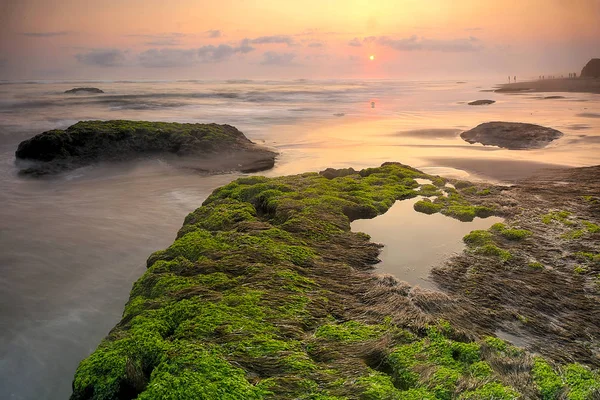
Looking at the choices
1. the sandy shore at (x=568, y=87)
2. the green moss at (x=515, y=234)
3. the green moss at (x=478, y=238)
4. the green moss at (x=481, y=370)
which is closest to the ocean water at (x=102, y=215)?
the green moss at (x=478, y=238)

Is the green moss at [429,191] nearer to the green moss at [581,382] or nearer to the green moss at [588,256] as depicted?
the green moss at [588,256]

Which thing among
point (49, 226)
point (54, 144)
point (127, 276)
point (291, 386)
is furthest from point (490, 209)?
point (54, 144)

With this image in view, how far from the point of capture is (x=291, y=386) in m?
3.83

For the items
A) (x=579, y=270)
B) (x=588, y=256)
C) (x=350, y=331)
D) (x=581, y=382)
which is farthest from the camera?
(x=588, y=256)

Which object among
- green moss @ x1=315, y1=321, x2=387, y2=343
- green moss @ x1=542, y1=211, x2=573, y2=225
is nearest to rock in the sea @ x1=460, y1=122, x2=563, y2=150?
green moss @ x1=542, y1=211, x2=573, y2=225

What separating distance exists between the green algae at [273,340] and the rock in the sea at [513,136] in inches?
617

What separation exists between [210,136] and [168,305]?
14.1 meters

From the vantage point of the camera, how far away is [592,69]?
9125cm

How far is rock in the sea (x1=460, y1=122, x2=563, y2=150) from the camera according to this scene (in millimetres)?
19297

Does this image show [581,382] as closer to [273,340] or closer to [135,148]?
[273,340]

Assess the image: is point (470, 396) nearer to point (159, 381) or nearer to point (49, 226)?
point (159, 381)

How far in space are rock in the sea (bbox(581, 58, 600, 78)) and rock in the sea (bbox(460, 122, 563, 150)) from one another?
Answer: 3496 inches

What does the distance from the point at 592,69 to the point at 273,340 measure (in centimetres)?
11319

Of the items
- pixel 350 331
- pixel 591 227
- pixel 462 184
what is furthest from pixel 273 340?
pixel 462 184
